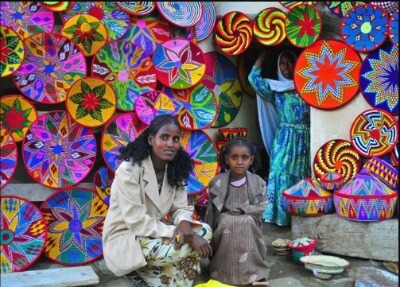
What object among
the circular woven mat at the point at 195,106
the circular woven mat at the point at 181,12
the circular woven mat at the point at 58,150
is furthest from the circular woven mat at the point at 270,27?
the circular woven mat at the point at 58,150

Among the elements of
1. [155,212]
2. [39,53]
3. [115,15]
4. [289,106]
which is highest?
[115,15]

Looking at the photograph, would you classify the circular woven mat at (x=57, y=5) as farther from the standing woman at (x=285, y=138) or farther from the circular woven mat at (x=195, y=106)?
the standing woman at (x=285, y=138)

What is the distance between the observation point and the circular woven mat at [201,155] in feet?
12.9

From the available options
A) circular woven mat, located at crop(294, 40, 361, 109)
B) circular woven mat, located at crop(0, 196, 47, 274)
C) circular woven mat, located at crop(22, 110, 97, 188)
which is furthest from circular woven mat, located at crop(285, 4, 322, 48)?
circular woven mat, located at crop(0, 196, 47, 274)

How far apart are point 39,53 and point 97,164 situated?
970mm

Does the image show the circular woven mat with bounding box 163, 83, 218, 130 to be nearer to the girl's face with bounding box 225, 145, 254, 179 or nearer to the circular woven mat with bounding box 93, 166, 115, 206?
the circular woven mat with bounding box 93, 166, 115, 206

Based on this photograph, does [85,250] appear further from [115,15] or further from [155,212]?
[115,15]

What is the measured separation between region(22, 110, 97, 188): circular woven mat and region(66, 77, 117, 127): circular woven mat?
7 centimetres

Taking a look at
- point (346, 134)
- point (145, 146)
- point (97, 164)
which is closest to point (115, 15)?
point (97, 164)

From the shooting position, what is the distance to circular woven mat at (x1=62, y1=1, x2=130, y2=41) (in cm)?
375

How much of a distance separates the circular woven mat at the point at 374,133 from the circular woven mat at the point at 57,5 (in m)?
2.38

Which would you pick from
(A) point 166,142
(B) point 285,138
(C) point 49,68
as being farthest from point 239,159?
(C) point 49,68

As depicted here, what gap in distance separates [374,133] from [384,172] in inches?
12.4

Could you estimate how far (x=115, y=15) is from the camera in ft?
12.6
